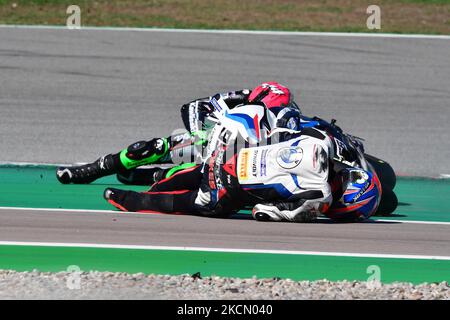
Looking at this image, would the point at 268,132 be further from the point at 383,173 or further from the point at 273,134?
the point at 383,173

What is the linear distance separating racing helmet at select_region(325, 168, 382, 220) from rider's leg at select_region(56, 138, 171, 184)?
5.90ft

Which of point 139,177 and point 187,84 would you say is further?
point 187,84

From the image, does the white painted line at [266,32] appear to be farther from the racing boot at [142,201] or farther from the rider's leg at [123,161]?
the racing boot at [142,201]

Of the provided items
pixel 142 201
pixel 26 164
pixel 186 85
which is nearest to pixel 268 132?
pixel 142 201

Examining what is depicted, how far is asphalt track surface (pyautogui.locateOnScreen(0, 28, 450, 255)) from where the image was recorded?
1298cm

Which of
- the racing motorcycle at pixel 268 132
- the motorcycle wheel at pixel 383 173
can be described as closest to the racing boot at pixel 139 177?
the racing motorcycle at pixel 268 132

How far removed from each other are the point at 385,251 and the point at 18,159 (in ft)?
16.4

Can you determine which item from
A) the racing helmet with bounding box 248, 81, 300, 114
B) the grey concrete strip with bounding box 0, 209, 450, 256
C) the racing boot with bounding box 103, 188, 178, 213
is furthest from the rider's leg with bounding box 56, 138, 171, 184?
the racing helmet with bounding box 248, 81, 300, 114

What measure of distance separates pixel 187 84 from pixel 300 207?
588cm

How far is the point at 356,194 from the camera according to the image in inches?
371

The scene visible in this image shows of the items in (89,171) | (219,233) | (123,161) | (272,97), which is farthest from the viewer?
(89,171)

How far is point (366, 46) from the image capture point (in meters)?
16.4

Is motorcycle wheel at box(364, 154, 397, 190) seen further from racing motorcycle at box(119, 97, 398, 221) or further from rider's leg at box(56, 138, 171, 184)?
rider's leg at box(56, 138, 171, 184)

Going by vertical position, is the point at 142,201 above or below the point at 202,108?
below
